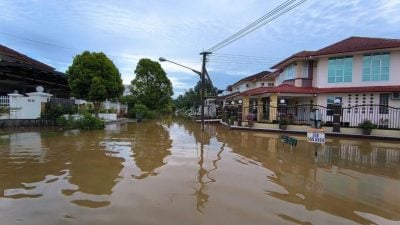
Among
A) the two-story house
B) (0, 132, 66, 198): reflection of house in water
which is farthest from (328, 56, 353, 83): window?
(0, 132, 66, 198): reflection of house in water

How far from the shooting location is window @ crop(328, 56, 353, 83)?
2315 centimetres

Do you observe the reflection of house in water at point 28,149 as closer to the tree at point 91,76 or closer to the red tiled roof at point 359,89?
the tree at point 91,76

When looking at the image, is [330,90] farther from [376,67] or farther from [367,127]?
[367,127]

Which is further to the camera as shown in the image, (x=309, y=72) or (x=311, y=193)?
(x=309, y=72)

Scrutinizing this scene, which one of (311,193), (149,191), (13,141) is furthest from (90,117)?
(311,193)

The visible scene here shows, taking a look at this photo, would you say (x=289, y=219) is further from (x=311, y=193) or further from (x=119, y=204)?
(x=119, y=204)

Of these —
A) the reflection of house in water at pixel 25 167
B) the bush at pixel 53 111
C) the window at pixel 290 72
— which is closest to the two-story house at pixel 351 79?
the window at pixel 290 72

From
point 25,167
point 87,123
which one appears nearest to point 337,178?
point 25,167

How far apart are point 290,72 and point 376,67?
7.02m

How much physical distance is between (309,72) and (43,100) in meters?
19.9

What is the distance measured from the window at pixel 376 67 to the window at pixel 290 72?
217 inches

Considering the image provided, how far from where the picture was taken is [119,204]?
5.76 metres

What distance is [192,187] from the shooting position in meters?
7.04

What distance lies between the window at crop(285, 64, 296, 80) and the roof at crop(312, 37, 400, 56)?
2.64m
